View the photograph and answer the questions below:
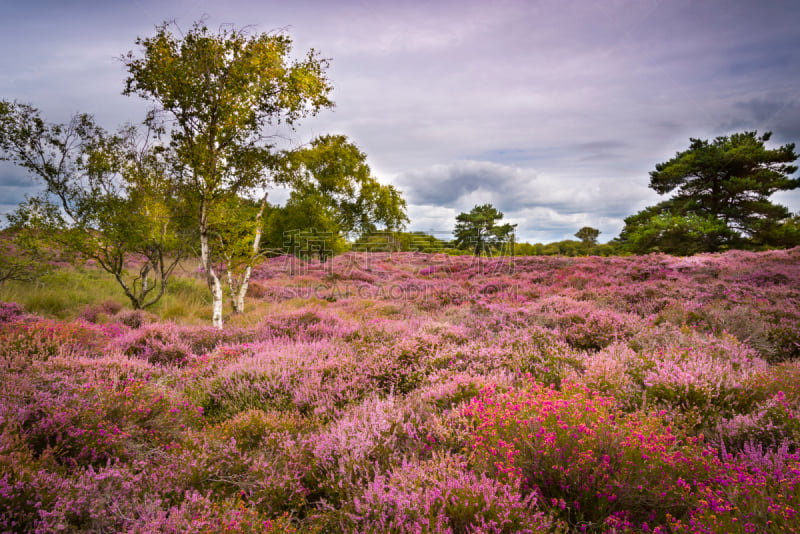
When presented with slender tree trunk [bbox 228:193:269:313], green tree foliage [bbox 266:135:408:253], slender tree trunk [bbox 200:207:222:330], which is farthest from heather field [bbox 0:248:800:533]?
green tree foliage [bbox 266:135:408:253]

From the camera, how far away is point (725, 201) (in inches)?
1016

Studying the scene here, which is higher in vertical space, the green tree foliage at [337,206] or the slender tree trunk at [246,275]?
the green tree foliage at [337,206]

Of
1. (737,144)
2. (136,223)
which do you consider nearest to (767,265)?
(136,223)

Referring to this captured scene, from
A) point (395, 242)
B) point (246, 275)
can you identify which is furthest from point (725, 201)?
point (246, 275)

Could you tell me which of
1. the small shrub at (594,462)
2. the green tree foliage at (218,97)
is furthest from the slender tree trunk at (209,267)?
the small shrub at (594,462)

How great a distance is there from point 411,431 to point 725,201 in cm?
3452

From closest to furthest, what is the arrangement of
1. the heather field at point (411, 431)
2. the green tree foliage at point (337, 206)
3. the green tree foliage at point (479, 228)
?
the heather field at point (411, 431) < the green tree foliage at point (337, 206) < the green tree foliage at point (479, 228)

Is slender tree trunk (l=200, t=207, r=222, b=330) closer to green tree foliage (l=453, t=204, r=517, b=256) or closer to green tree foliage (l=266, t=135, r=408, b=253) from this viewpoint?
green tree foliage (l=266, t=135, r=408, b=253)

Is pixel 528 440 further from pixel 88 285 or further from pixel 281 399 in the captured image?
pixel 88 285

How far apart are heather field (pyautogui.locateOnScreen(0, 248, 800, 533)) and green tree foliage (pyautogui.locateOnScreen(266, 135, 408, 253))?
570 inches

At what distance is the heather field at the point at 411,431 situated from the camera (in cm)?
190

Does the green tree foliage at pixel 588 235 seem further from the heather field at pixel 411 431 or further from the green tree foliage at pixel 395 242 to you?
the heather field at pixel 411 431

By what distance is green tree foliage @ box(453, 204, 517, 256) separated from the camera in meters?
51.0

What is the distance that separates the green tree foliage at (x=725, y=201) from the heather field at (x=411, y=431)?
23552 millimetres
